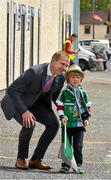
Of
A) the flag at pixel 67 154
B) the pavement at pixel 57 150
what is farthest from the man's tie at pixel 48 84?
the pavement at pixel 57 150

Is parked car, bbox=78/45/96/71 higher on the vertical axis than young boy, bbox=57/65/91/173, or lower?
lower

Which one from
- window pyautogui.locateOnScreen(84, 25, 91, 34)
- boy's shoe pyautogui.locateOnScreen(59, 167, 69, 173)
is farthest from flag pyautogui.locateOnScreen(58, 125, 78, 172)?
window pyautogui.locateOnScreen(84, 25, 91, 34)

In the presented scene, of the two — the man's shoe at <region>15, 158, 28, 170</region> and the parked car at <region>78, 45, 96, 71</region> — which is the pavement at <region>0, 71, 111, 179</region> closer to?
the man's shoe at <region>15, 158, 28, 170</region>

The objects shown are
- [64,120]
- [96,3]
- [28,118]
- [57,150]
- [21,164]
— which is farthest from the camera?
[96,3]

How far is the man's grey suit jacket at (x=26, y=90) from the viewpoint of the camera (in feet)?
28.4

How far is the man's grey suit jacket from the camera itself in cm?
866

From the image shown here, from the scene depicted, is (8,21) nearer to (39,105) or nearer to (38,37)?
(38,37)

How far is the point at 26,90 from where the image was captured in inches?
345

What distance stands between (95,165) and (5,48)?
12242 millimetres

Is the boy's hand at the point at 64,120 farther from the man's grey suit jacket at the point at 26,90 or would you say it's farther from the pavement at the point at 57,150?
the pavement at the point at 57,150

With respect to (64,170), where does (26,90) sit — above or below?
above

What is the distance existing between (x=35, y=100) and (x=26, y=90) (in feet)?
0.63

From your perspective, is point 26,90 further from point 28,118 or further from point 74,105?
point 74,105

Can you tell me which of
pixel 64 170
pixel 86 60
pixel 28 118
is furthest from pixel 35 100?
pixel 86 60
